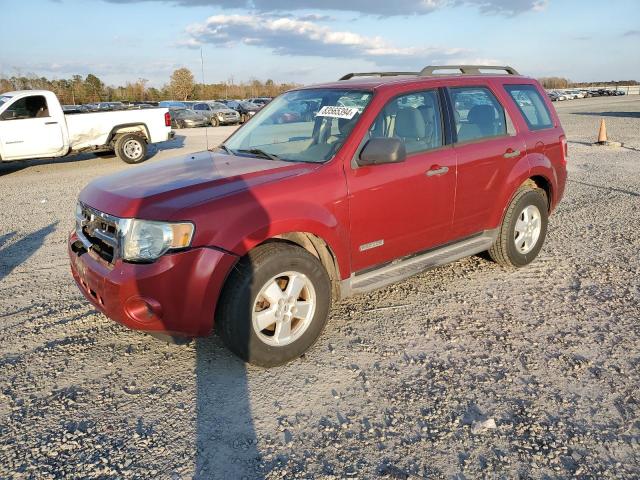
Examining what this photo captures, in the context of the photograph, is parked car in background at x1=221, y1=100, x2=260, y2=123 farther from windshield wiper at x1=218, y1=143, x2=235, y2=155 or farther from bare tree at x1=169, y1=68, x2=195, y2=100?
windshield wiper at x1=218, y1=143, x2=235, y2=155

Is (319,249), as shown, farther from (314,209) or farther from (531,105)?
(531,105)

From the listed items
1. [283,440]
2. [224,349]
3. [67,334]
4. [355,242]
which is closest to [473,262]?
[355,242]

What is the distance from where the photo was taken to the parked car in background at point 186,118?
98.7ft

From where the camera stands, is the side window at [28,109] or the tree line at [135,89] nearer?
the side window at [28,109]

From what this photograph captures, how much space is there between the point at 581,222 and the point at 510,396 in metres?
4.64

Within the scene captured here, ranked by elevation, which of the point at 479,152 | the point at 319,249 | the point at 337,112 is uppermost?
the point at 337,112

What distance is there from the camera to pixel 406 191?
4000mm

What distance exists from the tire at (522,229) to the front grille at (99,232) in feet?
11.4

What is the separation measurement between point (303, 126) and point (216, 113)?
29.2 meters

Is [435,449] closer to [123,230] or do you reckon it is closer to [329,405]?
[329,405]

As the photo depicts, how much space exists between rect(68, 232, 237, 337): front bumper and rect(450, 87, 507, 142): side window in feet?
8.17

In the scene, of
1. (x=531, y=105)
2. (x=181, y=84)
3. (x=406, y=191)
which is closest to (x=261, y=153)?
(x=406, y=191)

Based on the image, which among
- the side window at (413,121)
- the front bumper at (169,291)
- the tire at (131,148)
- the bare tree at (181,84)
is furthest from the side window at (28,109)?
the bare tree at (181,84)

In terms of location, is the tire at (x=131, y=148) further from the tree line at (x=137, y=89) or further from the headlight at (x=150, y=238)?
the tree line at (x=137, y=89)
